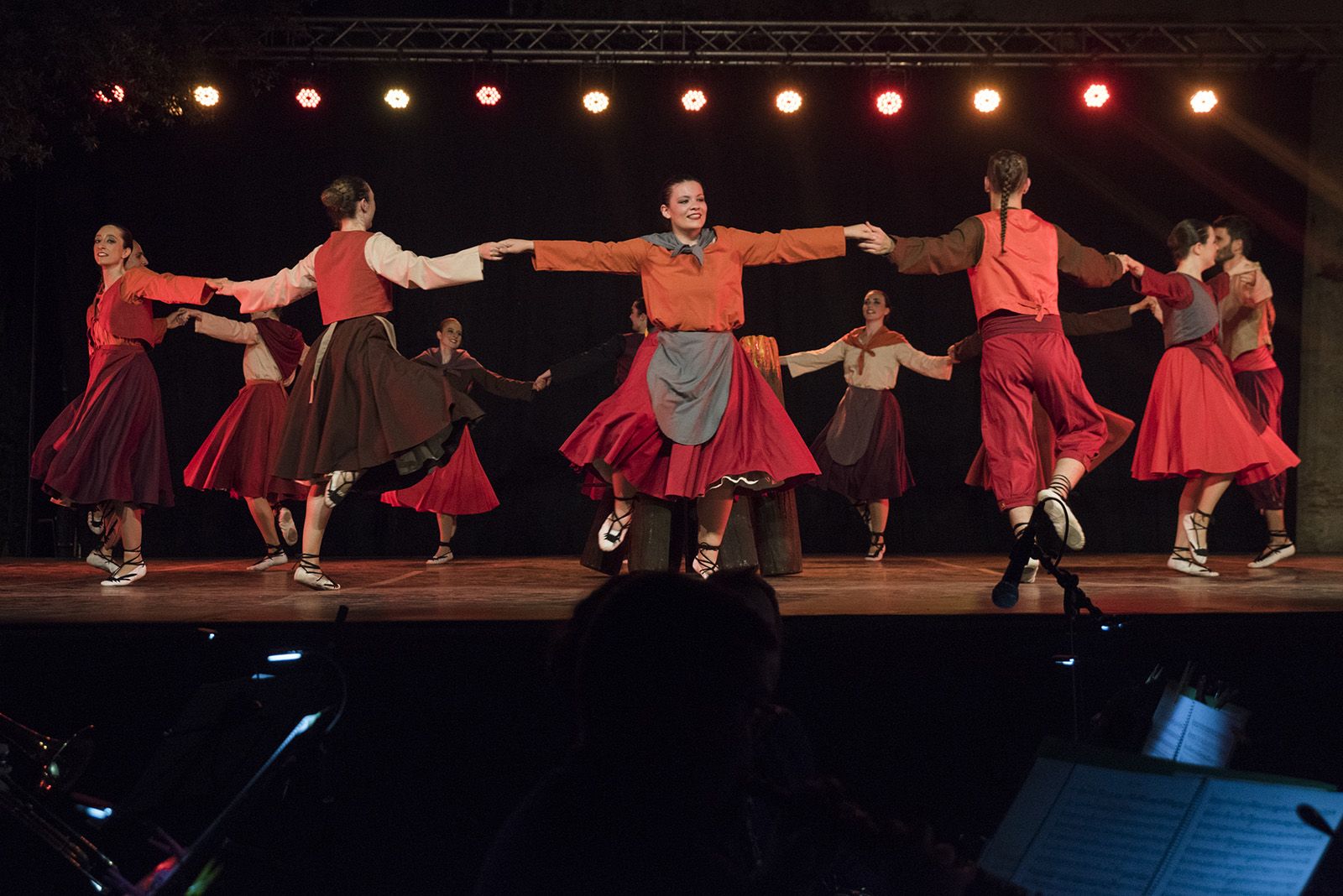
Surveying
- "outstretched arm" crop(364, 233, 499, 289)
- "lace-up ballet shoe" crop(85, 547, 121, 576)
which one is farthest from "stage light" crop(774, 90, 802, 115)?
"lace-up ballet shoe" crop(85, 547, 121, 576)

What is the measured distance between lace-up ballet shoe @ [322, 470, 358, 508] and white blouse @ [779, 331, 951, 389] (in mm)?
3096

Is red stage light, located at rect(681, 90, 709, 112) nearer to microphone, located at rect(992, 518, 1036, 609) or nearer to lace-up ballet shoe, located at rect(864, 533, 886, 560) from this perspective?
lace-up ballet shoe, located at rect(864, 533, 886, 560)

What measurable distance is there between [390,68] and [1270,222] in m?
5.89

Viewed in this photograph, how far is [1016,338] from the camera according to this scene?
432 cm

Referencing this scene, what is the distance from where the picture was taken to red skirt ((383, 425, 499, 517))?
6.65 m

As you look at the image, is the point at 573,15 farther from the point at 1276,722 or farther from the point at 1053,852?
the point at 1053,852

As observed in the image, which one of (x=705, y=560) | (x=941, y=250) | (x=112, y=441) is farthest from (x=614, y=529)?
(x=112, y=441)

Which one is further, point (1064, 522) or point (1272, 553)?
point (1272, 553)

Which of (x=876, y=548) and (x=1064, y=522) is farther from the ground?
(x=1064, y=522)

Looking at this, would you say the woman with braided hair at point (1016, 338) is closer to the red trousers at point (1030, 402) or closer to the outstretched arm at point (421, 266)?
the red trousers at point (1030, 402)

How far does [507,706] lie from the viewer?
2.66 meters

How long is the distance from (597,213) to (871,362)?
2.01 metres

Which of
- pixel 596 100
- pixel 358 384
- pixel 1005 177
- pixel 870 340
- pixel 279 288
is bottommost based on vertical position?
pixel 358 384

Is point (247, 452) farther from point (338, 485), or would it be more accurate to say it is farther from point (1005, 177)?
point (1005, 177)
